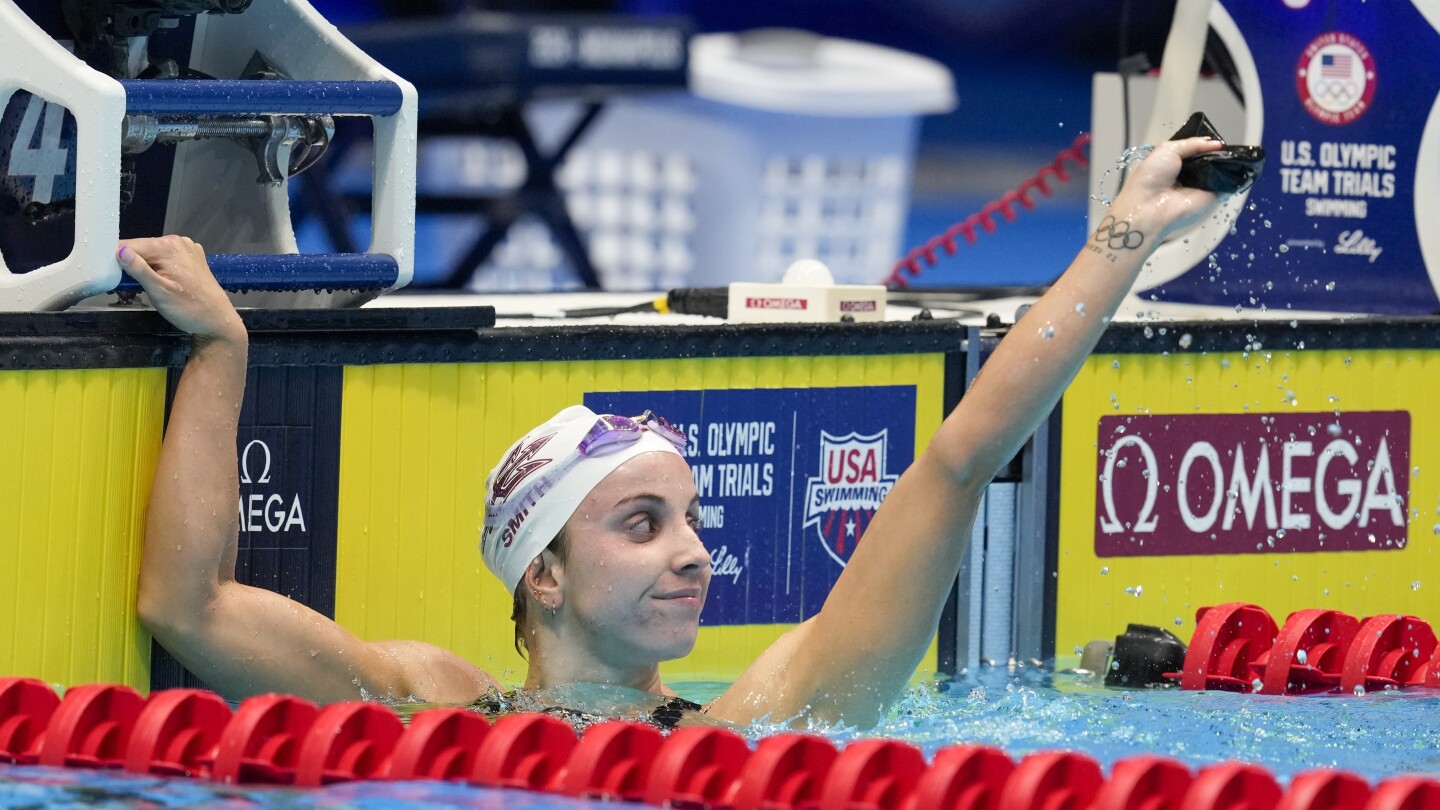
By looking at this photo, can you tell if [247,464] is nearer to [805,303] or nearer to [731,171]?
[805,303]

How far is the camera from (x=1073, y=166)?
27.6ft

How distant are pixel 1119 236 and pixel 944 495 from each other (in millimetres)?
414

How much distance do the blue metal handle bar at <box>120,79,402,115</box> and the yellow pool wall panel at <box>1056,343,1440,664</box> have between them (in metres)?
1.75

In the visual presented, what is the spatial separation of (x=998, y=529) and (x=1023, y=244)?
365 cm

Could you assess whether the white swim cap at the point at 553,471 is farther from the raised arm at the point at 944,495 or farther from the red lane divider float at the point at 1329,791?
the red lane divider float at the point at 1329,791

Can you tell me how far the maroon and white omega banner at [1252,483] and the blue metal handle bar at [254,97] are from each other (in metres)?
1.84

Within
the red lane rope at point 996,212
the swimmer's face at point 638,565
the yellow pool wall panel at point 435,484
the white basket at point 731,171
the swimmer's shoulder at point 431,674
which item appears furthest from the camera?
the red lane rope at point 996,212

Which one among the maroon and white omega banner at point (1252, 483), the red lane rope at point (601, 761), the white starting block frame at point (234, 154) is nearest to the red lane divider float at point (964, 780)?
the red lane rope at point (601, 761)

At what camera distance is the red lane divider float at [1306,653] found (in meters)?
4.35

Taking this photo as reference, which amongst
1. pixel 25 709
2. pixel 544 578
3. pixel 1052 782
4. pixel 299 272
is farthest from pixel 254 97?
pixel 1052 782

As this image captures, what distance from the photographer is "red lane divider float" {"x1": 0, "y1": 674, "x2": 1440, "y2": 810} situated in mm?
2771

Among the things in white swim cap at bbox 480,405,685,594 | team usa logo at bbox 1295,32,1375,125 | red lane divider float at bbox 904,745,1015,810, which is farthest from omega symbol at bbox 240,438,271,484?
team usa logo at bbox 1295,32,1375,125

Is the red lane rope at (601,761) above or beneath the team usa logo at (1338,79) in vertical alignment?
beneath

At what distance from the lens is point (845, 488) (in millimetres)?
4516
